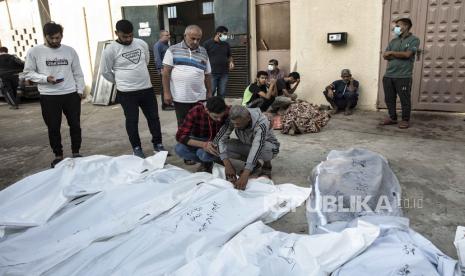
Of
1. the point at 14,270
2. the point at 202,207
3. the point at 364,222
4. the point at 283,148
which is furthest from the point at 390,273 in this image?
the point at 283,148

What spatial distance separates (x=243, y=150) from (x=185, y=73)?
0.98 metres

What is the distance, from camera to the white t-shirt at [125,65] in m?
3.50

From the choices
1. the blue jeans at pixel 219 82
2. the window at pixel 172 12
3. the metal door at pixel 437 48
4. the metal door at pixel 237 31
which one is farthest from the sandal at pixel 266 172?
the window at pixel 172 12

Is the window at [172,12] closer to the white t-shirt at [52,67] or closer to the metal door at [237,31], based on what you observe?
the metal door at [237,31]

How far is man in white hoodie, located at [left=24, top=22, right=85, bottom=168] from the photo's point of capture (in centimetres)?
341

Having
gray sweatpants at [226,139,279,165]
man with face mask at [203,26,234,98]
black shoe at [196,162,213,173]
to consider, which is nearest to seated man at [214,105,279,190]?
gray sweatpants at [226,139,279,165]

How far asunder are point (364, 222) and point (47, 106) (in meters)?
3.05

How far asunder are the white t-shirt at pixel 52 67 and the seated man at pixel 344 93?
Result: 12.2 feet

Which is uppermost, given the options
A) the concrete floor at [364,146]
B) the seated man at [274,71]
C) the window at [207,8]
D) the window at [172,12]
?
the window at [207,8]

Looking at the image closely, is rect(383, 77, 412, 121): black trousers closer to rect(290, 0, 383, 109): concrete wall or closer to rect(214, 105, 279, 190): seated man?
rect(290, 0, 383, 109): concrete wall

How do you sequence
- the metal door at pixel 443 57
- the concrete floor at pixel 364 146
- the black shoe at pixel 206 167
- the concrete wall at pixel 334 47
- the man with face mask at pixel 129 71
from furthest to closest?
the concrete wall at pixel 334 47, the metal door at pixel 443 57, the man with face mask at pixel 129 71, the black shoe at pixel 206 167, the concrete floor at pixel 364 146

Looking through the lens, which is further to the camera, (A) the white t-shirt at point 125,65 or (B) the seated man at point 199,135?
(A) the white t-shirt at point 125,65

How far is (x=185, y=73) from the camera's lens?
11.6ft

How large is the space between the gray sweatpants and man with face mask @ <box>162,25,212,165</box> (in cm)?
56
